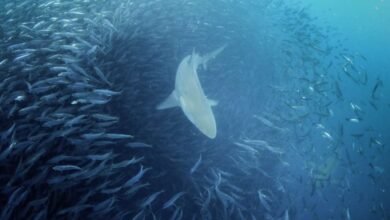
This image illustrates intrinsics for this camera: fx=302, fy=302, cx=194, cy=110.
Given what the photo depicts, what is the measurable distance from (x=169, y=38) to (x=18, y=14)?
4.66 metres

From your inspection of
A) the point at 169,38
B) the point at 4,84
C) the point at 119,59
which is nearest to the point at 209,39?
the point at 169,38

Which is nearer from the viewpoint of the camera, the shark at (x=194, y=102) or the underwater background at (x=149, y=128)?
the shark at (x=194, y=102)

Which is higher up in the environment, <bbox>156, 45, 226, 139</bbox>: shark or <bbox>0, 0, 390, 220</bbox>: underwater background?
<bbox>156, 45, 226, 139</bbox>: shark

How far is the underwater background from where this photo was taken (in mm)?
4590

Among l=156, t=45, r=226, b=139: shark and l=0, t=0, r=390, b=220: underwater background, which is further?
l=0, t=0, r=390, b=220: underwater background

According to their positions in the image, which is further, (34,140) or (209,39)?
(209,39)

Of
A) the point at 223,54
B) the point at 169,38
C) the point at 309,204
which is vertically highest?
the point at 169,38

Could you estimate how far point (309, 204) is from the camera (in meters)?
8.88

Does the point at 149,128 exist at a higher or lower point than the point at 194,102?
lower

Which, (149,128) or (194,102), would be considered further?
(149,128)

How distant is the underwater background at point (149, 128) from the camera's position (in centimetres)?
459

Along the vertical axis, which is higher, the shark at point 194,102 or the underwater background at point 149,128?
the shark at point 194,102

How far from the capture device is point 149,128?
627 cm

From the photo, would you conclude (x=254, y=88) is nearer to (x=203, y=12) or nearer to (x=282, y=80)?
(x=282, y=80)
